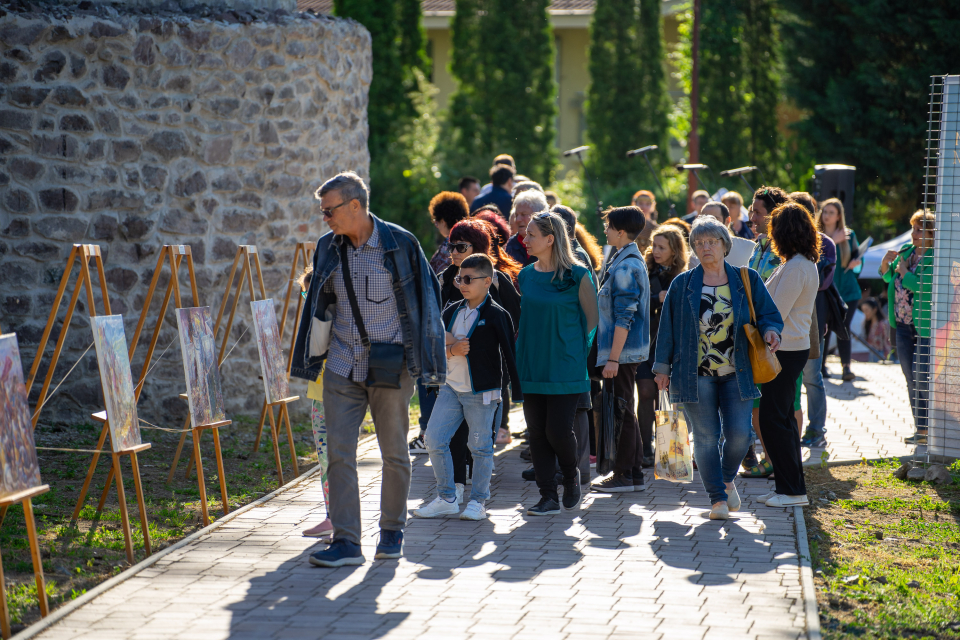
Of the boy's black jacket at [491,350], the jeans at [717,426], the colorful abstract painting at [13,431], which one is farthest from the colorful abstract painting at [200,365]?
the jeans at [717,426]

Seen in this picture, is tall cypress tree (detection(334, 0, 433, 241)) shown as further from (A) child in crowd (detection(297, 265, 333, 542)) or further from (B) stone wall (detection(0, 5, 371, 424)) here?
(A) child in crowd (detection(297, 265, 333, 542))

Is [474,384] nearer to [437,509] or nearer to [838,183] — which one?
[437,509]

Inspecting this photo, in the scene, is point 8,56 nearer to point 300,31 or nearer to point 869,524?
point 300,31

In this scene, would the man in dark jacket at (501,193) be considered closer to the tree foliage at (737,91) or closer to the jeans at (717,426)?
the jeans at (717,426)

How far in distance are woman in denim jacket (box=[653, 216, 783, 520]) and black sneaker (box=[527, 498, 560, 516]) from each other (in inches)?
36.9

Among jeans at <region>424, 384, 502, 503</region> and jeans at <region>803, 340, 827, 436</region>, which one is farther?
jeans at <region>803, 340, 827, 436</region>

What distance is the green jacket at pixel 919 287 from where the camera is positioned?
805cm

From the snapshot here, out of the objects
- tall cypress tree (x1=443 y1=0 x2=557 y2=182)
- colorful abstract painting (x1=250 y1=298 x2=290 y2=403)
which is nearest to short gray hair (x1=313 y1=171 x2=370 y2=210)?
colorful abstract painting (x1=250 y1=298 x2=290 y2=403)

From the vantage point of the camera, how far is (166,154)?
8.92 m

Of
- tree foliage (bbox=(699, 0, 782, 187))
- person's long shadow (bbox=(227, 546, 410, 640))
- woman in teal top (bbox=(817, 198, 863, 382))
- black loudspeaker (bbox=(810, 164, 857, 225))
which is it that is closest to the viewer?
person's long shadow (bbox=(227, 546, 410, 640))

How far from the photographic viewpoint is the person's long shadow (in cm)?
441

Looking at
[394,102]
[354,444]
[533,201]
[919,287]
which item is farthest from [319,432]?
[394,102]

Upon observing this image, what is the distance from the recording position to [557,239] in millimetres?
6316

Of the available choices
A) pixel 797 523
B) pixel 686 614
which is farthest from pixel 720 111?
pixel 686 614
